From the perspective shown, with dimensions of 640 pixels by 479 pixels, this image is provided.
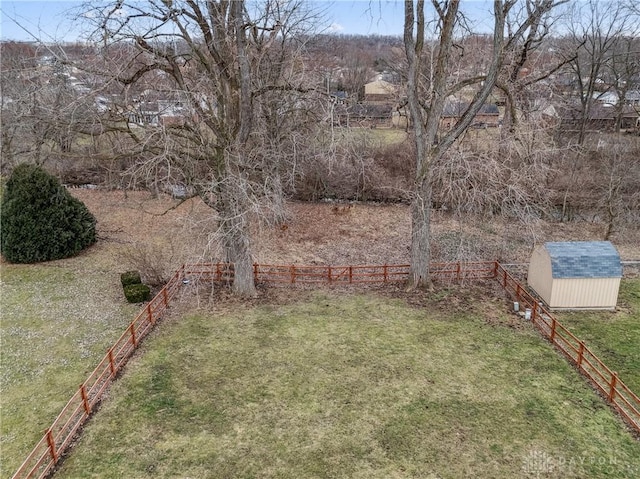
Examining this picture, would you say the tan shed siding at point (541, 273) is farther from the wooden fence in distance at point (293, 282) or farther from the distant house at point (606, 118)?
the distant house at point (606, 118)

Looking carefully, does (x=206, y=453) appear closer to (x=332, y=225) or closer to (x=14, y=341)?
(x=14, y=341)

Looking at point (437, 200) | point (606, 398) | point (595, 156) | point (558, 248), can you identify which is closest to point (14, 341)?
point (606, 398)

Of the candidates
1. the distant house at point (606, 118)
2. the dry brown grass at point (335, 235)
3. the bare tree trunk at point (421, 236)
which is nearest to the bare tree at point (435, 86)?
the bare tree trunk at point (421, 236)

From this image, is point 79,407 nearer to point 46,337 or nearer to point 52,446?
point 52,446

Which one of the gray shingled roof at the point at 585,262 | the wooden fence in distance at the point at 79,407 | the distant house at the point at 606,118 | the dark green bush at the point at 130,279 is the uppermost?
the distant house at the point at 606,118

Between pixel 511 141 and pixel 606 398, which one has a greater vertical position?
pixel 511 141

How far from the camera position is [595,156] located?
91.9 feet


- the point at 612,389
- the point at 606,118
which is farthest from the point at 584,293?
the point at 606,118

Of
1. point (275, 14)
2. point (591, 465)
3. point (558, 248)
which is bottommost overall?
point (591, 465)

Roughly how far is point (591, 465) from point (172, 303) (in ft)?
37.0

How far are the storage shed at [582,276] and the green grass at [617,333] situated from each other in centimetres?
39

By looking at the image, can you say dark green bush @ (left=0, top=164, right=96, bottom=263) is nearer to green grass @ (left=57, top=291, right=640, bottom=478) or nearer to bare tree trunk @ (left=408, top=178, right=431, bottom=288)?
green grass @ (left=57, top=291, right=640, bottom=478)

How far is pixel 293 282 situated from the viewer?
52.3 feet

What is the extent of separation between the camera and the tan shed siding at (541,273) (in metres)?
14.2
